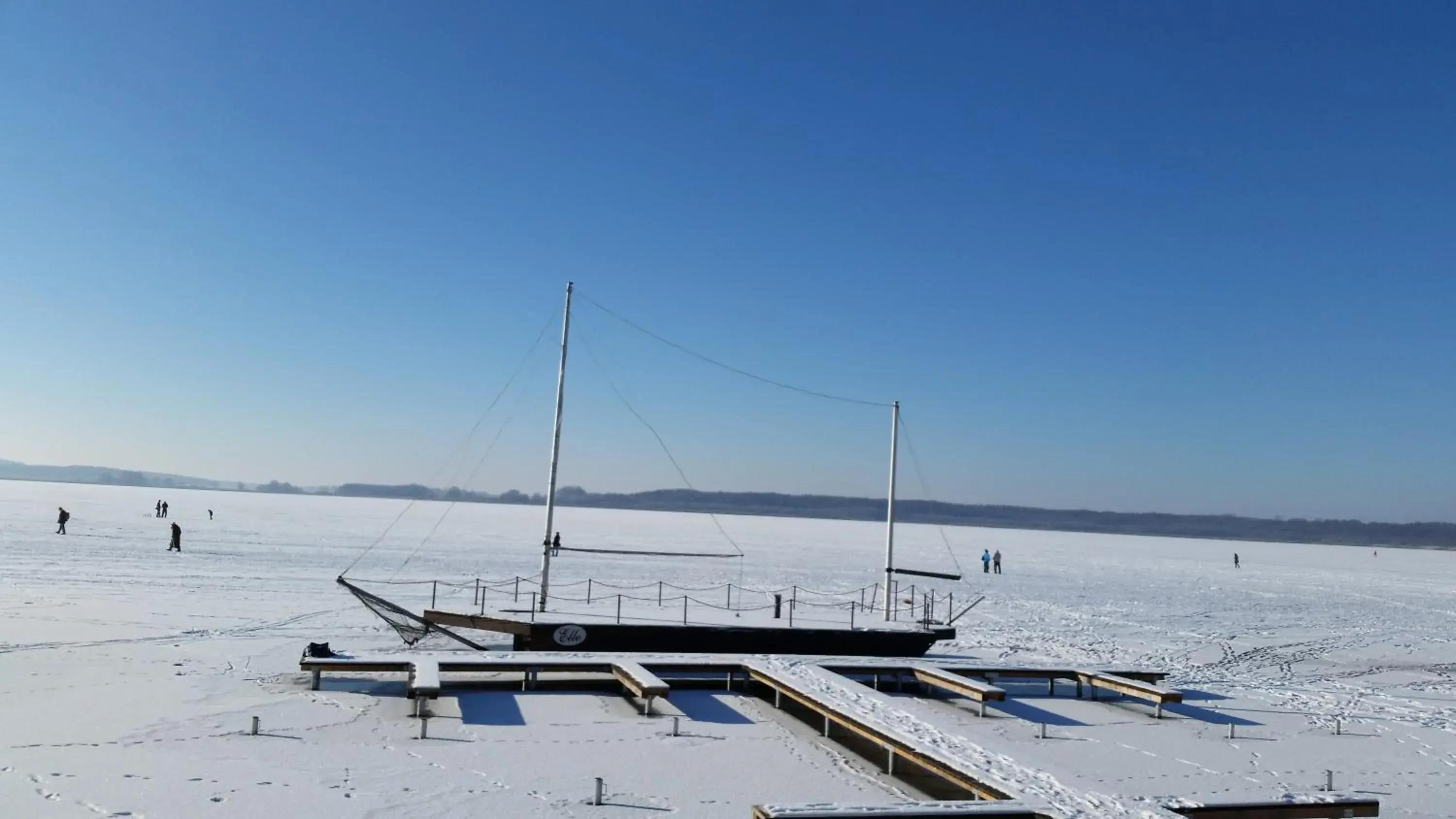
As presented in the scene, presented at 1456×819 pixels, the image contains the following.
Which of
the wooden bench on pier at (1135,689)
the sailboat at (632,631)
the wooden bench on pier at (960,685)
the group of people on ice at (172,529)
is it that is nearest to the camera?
the wooden bench on pier at (960,685)

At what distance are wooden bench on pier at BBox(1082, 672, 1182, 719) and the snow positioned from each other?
320mm

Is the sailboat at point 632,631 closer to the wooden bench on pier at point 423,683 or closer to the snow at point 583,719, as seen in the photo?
the snow at point 583,719

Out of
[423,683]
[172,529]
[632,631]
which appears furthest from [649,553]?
[172,529]

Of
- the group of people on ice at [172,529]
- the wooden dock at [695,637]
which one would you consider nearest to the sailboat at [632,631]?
the wooden dock at [695,637]

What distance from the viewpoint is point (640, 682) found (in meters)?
12.0

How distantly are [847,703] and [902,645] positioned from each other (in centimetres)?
649

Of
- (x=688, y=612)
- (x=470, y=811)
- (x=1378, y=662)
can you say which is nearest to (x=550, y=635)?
(x=688, y=612)

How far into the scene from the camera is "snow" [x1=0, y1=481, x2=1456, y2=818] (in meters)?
8.38

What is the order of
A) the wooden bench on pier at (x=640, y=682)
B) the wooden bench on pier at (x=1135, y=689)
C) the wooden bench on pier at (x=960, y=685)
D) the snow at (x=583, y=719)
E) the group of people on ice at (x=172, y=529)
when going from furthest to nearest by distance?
the group of people on ice at (x=172, y=529) → the wooden bench on pier at (x=1135, y=689) → the wooden bench on pier at (x=960, y=685) → the wooden bench on pier at (x=640, y=682) → the snow at (x=583, y=719)

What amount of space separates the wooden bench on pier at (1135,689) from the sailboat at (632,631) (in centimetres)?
343

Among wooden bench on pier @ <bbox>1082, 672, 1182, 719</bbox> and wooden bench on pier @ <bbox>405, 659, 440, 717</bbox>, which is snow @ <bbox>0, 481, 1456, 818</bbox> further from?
wooden bench on pier @ <bbox>1082, 672, 1182, 719</bbox>

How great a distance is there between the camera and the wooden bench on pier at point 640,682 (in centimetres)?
1177

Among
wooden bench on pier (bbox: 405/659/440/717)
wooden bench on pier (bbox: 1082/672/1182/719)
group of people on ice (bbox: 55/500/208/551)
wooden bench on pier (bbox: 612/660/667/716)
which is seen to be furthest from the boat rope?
group of people on ice (bbox: 55/500/208/551)

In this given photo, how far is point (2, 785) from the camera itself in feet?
26.1
